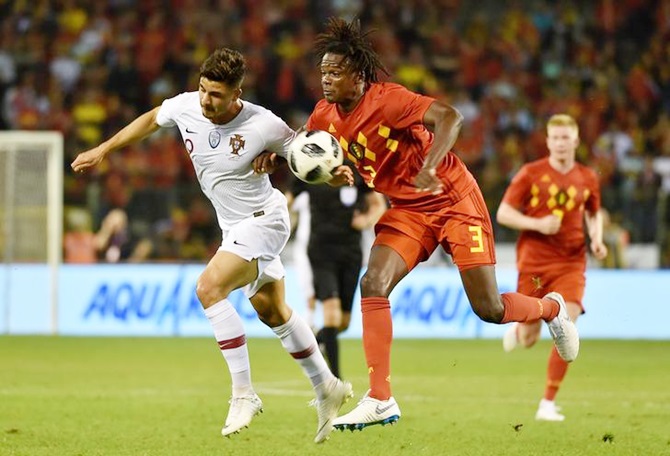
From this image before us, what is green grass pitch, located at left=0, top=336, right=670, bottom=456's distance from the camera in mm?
7605

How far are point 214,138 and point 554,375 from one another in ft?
11.6

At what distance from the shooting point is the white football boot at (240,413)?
698cm

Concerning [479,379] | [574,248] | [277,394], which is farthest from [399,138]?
[479,379]

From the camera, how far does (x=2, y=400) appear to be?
9.80 m

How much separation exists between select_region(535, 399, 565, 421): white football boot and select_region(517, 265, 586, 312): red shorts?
35.4 inches

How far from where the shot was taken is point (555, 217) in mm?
9734

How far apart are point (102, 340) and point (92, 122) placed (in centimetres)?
604

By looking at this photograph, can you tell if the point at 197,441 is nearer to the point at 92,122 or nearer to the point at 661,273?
the point at 661,273

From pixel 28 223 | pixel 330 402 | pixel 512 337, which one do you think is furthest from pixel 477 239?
pixel 28 223

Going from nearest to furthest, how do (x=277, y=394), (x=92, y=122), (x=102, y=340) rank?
(x=277, y=394) → (x=102, y=340) → (x=92, y=122)

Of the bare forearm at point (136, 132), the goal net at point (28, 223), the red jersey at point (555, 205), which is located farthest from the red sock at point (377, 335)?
the goal net at point (28, 223)

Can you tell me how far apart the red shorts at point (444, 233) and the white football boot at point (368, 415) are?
0.91m

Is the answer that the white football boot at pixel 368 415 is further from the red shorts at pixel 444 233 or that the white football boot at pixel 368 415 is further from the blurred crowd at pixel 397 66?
the blurred crowd at pixel 397 66

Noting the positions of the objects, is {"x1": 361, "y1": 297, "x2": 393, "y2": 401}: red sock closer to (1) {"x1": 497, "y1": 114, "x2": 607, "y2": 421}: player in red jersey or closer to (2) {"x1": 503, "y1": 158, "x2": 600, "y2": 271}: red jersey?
(1) {"x1": 497, "y1": 114, "x2": 607, "y2": 421}: player in red jersey
